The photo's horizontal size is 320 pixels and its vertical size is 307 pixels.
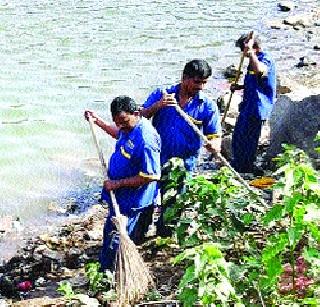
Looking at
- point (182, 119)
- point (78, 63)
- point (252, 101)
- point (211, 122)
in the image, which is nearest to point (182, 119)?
point (182, 119)

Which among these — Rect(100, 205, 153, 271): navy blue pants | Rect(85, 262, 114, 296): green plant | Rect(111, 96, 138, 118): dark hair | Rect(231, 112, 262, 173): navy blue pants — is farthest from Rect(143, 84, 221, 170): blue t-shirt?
→ Rect(231, 112, 262, 173): navy blue pants

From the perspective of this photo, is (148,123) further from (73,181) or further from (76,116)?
(76,116)

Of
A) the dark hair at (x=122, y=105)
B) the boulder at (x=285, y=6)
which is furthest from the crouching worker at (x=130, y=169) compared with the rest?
the boulder at (x=285, y=6)

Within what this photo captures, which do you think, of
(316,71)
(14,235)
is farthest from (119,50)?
(14,235)

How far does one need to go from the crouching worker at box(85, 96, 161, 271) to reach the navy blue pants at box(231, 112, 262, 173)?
3.15 metres

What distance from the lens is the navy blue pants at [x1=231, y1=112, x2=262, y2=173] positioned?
32.3 feet

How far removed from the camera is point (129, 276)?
5.79 m

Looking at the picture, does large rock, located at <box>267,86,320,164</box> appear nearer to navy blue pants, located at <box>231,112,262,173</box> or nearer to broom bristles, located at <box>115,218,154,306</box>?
navy blue pants, located at <box>231,112,262,173</box>

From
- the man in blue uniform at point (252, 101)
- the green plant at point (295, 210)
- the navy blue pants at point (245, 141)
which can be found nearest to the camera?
the green plant at point (295, 210)

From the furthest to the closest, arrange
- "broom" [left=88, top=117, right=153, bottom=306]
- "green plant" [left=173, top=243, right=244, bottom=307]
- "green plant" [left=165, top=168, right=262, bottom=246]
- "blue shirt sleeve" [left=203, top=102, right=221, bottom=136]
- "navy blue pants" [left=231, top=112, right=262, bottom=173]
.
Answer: "navy blue pants" [left=231, top=112, right=262, bottom=173]
"blue shirt sleeve" [left=203, top=102, right=221, bottom=136]
"broom" [left=88, top=117, right=153, bottom=306]
"green plant" [left=165, top=168, right=262, bottom=246]
"green plant" [left=173, top=243, right=244, bottom=307]

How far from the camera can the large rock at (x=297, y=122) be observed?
10.2 meters

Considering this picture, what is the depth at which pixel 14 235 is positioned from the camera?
9203mm

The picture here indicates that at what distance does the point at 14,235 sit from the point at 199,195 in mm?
4296

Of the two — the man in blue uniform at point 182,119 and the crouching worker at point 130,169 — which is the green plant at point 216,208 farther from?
the man in blue uniform at point 182,119
